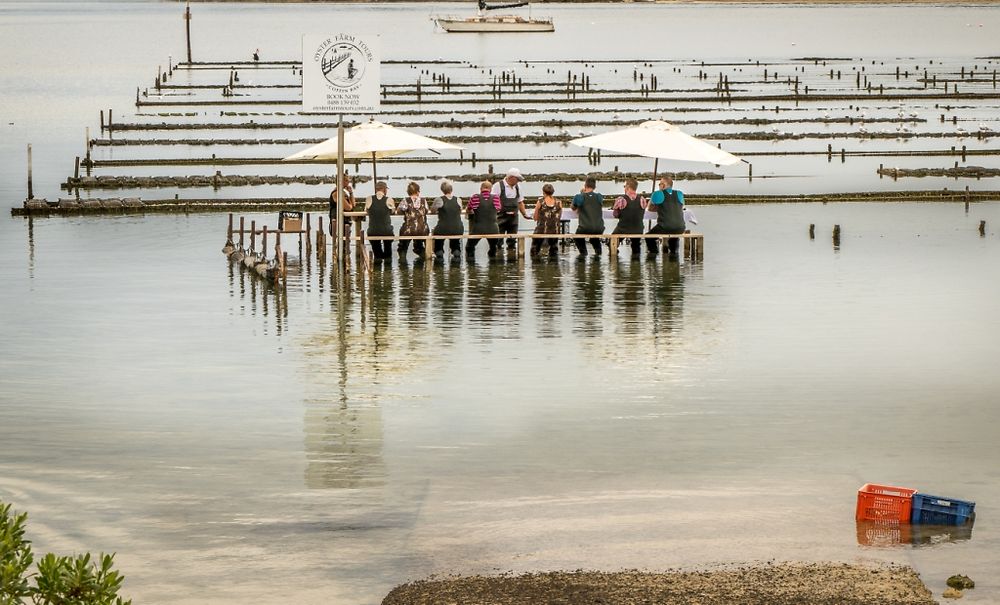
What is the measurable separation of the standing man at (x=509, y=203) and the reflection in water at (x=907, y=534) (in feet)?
49.4

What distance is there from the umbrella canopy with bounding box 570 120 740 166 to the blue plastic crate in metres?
14.5

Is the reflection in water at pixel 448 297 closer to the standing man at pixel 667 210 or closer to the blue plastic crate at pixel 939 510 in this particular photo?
the standing man at pixel 667 210

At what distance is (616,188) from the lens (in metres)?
44.5

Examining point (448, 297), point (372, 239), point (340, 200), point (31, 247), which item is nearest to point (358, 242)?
point (372, 239)

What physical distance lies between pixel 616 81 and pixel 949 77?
2024 centimetres

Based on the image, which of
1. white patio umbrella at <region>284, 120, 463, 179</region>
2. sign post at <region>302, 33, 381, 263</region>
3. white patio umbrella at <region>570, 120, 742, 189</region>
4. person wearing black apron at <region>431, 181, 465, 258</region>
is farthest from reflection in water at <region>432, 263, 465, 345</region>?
white patio umbrella at <region>570, 120, 742, 189</region>

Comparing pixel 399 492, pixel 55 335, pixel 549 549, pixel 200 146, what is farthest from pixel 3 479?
pixel 200 146

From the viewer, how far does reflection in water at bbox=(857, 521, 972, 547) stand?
11945 mm

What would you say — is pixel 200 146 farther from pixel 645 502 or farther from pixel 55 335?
pixel 645 502

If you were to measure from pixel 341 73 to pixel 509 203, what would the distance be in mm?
4362

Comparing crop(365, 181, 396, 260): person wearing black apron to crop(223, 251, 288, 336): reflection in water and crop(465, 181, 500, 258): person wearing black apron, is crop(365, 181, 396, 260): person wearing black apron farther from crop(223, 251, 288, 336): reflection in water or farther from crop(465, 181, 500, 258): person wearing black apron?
crop(223, 251, 288, 336): reflection in water

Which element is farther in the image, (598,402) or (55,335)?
(55,335)

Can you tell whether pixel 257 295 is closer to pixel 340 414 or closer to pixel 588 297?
pixel 588 297

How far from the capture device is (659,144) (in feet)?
89.2
